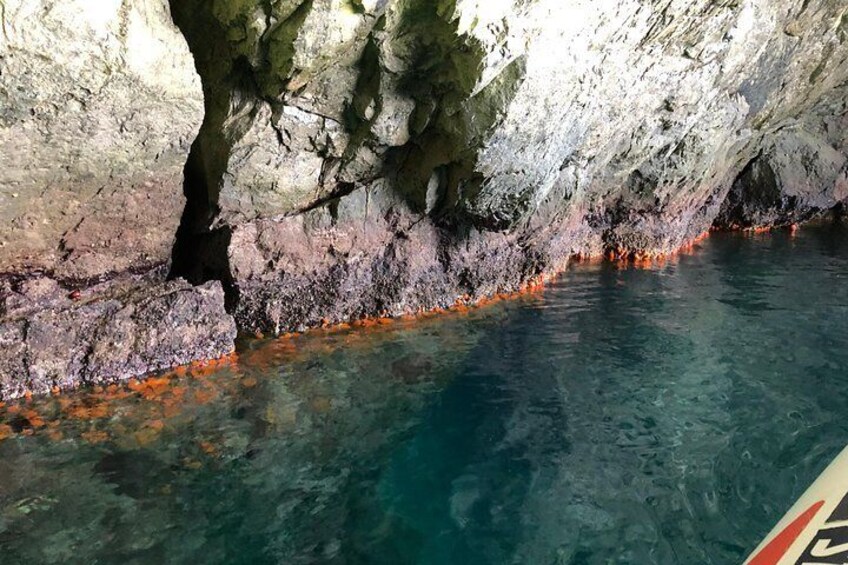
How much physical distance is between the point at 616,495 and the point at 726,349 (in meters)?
4.63

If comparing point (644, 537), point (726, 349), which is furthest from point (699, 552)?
point (726, 349)

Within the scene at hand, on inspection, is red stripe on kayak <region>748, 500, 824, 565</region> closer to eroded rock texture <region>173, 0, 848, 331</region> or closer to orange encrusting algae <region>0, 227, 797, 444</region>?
orange encrusting algae <region>0, 227, 797, 444</region>

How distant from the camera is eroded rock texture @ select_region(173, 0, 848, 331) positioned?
8492mm

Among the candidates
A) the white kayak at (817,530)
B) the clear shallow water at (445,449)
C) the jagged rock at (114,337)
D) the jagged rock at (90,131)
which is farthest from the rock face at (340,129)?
the white kayak at (817,530)

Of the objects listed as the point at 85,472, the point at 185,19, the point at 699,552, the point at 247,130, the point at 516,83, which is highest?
the point at 185,19

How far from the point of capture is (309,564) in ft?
16.9

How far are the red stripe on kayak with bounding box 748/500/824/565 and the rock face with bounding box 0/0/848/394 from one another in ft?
23.1

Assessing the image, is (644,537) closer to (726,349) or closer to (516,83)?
(726,349)

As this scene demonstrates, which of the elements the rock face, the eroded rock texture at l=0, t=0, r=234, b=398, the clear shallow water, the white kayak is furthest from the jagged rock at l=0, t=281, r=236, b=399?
the white kayak

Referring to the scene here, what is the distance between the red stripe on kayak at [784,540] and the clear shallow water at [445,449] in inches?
121

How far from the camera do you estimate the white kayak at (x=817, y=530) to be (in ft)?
6.84

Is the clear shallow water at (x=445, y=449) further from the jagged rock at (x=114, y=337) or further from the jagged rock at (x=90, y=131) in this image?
the jagged rock at (x=90, y=131)

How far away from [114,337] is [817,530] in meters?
7.82

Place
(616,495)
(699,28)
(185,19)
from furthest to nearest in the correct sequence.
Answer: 1. (699,28)
2. (185,19)
3. (616,495)
